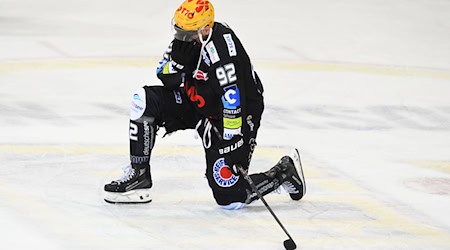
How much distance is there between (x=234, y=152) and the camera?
189 inches

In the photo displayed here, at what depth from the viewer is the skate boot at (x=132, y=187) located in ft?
16.4

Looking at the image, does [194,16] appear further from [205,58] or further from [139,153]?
[139,153]

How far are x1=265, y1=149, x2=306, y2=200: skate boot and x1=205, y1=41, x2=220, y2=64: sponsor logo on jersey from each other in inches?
27.6

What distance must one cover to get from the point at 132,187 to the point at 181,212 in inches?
10.5

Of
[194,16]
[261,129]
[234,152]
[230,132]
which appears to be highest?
[194,16]

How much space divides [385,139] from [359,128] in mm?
259

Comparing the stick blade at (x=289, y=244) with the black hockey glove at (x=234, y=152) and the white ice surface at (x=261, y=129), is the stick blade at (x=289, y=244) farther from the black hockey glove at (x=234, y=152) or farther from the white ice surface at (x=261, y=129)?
the black hockey glove at (x=234, y=152)

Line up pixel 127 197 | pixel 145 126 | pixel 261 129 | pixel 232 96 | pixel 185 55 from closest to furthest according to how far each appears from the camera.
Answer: pixel 232 96
pixel 185 55
pixel 145 126
pixel 127 197
pixel 261 129

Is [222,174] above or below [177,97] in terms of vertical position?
below

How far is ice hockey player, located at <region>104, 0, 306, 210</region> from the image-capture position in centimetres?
465

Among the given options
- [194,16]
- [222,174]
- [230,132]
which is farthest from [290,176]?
[194,16]

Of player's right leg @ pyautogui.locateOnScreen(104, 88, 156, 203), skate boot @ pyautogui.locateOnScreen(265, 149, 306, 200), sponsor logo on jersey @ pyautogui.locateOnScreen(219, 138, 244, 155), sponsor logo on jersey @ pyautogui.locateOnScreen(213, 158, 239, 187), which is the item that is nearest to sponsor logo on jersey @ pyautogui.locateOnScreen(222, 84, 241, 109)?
sponsor logo on jersey @ pyautogui.locateOnScreen(219, 138, 244, 155)

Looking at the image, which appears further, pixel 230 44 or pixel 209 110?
pixel 209 110

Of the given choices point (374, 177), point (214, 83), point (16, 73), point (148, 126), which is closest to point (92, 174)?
point (148, 126)
